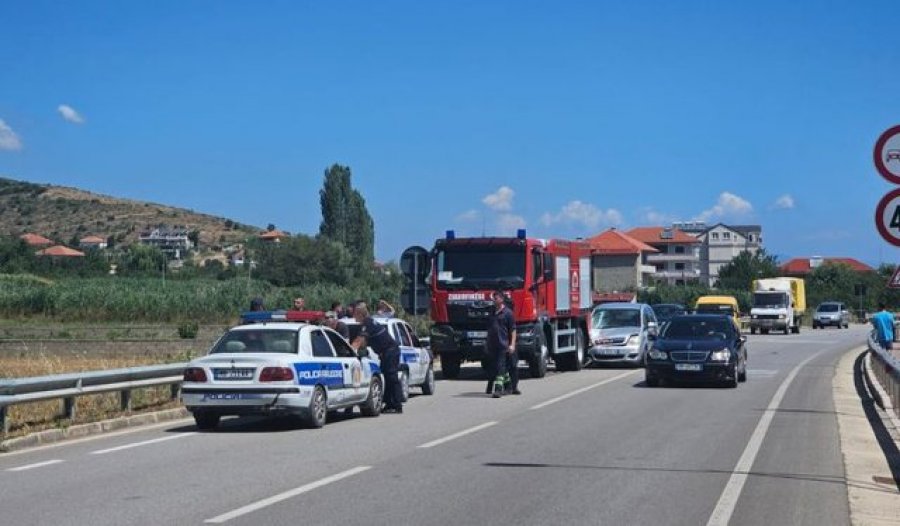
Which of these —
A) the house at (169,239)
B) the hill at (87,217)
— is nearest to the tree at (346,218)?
the house at (169,239)

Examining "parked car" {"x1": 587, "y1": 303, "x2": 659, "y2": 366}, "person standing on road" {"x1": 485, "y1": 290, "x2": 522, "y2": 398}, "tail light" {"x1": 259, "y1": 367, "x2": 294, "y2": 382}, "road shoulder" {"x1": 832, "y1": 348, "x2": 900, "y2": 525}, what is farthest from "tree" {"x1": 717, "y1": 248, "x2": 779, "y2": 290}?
"tail light" {"x1": 259, "y1": 367, "x2": 294, "y2": 382}

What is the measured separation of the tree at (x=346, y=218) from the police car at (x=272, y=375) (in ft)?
300

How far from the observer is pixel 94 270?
324 ft

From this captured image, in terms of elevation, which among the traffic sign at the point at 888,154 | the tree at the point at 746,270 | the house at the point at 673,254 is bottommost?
the traffic sign at the point at 888,154

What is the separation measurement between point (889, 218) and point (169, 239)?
136 m

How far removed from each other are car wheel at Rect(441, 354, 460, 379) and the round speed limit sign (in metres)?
17.0

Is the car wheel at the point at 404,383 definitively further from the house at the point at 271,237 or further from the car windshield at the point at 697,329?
the house at the point at 271,237

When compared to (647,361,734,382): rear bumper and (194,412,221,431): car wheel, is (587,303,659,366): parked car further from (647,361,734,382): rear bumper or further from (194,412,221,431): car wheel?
(194,412,221,431): car wheel

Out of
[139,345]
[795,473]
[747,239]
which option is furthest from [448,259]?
[747,239]

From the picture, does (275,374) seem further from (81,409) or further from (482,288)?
(482,288)

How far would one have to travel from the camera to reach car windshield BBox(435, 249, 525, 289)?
2588 centimetres

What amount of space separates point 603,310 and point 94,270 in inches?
2921

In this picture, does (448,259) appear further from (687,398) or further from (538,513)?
(538,513)

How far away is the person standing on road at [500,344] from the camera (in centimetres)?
2157
